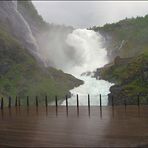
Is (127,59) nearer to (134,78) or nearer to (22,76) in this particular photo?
(134,78)

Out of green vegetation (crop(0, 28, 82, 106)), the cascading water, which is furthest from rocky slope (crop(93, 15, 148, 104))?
green vegetation (crop(0, 28, 82, 106))

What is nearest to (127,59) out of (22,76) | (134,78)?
(134,78)

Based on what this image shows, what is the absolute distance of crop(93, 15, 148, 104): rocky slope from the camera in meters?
48.3

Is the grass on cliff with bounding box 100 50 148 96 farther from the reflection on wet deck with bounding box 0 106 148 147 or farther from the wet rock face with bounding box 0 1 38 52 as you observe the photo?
the reflection on wet deck with bounding box 0 106 148 147

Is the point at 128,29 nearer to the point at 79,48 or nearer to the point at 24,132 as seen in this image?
A: the point at 79,48

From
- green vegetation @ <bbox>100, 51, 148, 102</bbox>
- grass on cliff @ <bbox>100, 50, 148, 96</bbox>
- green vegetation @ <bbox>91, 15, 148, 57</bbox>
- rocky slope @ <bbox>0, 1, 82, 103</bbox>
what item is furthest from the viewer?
green vegetation @ <bbox>91, 15, 148, 57</bbox>

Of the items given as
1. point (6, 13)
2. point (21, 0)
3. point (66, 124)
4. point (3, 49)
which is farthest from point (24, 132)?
point (21, 0)

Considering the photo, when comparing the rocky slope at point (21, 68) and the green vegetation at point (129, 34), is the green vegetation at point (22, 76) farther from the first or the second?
the green vegetation at point (129, 34)

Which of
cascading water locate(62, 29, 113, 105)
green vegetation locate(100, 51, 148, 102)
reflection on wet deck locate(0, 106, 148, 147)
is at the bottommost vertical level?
reflection on wet deck locate(0, 106, 148, 147)

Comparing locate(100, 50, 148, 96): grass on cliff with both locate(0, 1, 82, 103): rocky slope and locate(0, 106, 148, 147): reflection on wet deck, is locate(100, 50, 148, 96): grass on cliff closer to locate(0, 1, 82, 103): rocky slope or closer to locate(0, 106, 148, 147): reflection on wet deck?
locate(0, 1, 82, 103): rocky slope

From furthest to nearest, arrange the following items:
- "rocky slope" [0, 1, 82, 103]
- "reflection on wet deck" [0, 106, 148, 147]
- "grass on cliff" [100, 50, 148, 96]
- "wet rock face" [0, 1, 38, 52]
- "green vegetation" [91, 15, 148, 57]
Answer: "green vegetation" [91, 15, 148, 57] < "wet rock face" [0, 1, 38, 52] < "rocky slope" [0, 1, 82, 103] < "grass on cliff" [100, 50, 148, 96] < "reflection on wet deck" [0, 106, 148, 147]

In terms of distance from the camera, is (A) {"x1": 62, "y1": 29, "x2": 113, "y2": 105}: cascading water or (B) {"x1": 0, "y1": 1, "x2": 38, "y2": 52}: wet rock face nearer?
(B) {"x1": 0, "y1": 1, "x2": 38, "y2": 52}: wet rock face

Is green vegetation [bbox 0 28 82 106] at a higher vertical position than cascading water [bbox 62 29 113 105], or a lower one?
lower

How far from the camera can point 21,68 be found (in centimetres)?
5947
